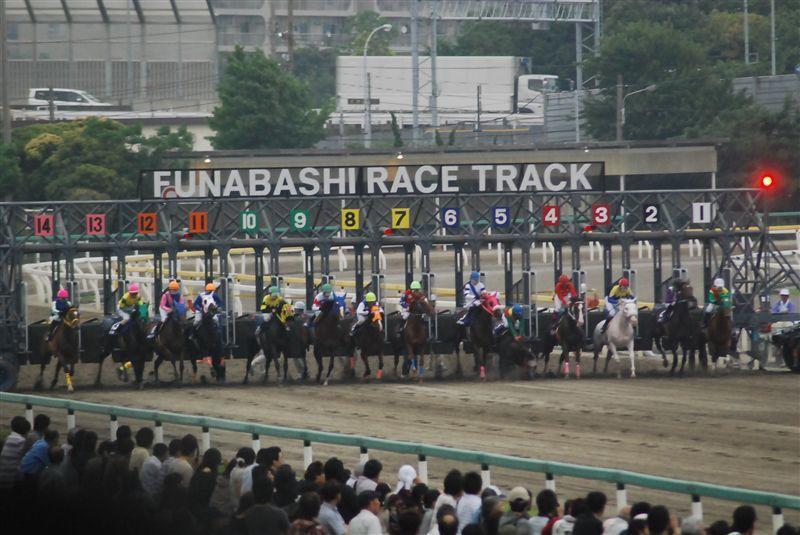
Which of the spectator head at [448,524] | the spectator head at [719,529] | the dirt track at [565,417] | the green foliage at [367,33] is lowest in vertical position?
the dirt track at [565,417]

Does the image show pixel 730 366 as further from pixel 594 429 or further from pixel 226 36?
pixel 226 36

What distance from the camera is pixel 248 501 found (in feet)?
26.1

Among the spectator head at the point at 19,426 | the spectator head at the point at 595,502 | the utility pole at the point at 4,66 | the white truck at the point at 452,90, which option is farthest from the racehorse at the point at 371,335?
the white truck at the point at 452,90

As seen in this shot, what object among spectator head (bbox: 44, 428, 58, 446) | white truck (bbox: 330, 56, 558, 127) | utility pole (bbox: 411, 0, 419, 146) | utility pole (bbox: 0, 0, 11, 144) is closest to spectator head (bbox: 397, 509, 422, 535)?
spectator head (bbox: 44, 428, 58, 446)

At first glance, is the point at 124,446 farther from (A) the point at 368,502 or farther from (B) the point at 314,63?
(B) the point at 314,63

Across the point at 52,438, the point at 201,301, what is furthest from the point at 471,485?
the point at 201,301

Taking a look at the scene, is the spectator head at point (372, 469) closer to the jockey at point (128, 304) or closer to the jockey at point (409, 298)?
the jockey at point (128, 304)

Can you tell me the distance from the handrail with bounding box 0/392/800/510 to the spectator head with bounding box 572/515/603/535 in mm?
922

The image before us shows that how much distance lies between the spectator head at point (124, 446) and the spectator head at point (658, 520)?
3.89m

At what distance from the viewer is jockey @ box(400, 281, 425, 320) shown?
68.5 ft

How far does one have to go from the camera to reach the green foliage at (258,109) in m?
52.8

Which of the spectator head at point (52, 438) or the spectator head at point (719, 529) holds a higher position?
the spectator head at point (52, 438)

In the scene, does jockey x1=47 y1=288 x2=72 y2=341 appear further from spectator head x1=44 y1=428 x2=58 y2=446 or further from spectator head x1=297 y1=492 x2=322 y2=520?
spectator head x1=297 y1=492 x2=322 y2=520

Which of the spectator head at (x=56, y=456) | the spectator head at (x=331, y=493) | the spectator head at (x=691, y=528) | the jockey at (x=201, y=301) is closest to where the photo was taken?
the spectator head at (x=691, y=528)
